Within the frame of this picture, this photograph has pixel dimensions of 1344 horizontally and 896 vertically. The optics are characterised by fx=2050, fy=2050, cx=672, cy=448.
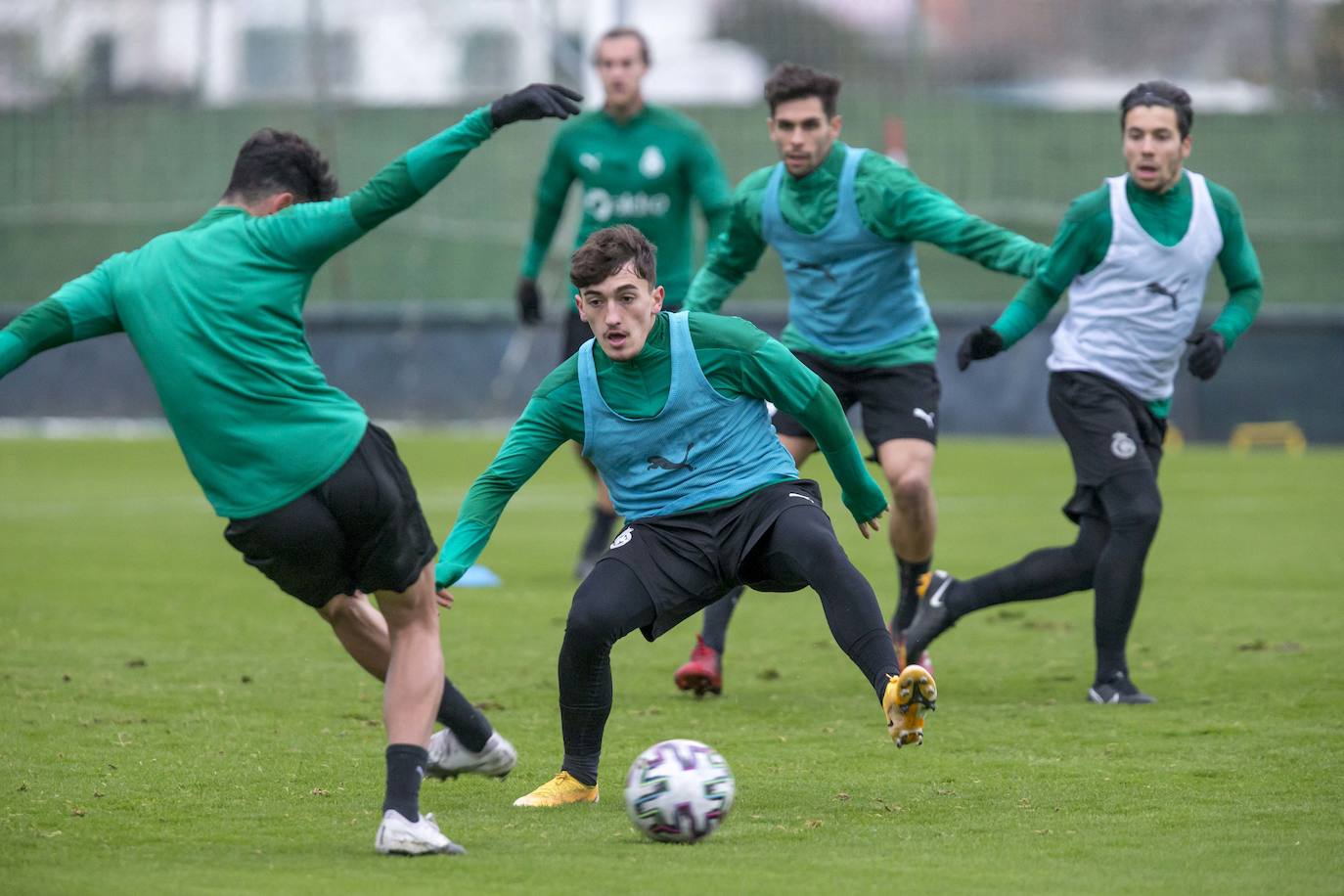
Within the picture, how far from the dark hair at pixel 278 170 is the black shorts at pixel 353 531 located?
67cm

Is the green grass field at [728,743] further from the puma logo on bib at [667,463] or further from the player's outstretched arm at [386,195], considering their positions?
the player's outstretched arm at [386,195]

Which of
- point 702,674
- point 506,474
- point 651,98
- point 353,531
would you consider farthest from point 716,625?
point 651,98

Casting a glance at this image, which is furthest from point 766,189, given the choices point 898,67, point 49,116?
point 49,116

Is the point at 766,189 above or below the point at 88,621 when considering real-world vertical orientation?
above

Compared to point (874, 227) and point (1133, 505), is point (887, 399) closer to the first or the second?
point (874, 227)

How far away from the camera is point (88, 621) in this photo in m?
9.73

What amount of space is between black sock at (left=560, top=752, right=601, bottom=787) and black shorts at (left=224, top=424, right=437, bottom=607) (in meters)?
0.86

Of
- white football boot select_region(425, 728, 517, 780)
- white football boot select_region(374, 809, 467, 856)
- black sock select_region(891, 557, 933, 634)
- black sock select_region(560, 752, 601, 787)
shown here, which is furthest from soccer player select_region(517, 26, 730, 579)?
white football boot select_region(374, 809, 467, 856)

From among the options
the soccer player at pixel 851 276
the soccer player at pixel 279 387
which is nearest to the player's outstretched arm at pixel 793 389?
the soccer player at pixel 279 387

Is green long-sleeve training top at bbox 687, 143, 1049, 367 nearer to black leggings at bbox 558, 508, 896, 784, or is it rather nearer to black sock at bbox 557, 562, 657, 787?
black leggings at bbox 558, 508, 896, 784

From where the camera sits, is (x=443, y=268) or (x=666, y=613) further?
(x=443, y=268)

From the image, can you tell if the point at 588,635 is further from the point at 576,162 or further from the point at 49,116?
the point at 49,116

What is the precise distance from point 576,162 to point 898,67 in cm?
1320

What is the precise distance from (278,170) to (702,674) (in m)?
3.06
